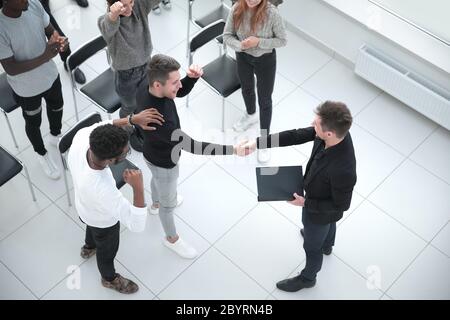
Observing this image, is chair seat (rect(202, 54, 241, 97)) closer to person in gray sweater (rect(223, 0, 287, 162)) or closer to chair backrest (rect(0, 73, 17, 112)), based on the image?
person in gray sweater (rect(223, 0, 287, 162))

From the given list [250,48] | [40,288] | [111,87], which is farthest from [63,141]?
[250,48]

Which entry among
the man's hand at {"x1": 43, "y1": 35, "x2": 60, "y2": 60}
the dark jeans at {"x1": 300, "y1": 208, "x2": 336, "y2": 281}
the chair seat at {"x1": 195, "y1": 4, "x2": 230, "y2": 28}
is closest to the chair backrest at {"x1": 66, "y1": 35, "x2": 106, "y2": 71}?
the man's hand at {"x1": 43, "y1": 35, "x2": 60, "y2": 60}

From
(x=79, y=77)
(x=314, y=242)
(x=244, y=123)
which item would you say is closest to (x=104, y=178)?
(x=314, y=242)

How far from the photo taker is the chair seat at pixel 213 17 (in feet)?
16.3

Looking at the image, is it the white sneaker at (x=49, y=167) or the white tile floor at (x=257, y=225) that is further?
the white sneaker at (x=49, y=167)

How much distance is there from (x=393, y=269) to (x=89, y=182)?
2.26 metres

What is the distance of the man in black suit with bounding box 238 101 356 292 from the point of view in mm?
3010

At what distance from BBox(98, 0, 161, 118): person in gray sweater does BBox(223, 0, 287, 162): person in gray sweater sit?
55 cm

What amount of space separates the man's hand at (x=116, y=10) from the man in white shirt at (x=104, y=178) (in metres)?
0.67

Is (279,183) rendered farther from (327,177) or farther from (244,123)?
(244,123)

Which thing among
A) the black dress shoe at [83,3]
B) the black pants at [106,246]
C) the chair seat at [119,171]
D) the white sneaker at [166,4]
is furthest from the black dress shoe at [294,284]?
the black dress shoe at [83,3]

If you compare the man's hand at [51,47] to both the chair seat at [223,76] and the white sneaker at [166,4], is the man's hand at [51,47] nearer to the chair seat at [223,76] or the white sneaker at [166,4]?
the chair seat at [223,76]

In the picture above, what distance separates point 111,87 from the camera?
4430 millimetres
